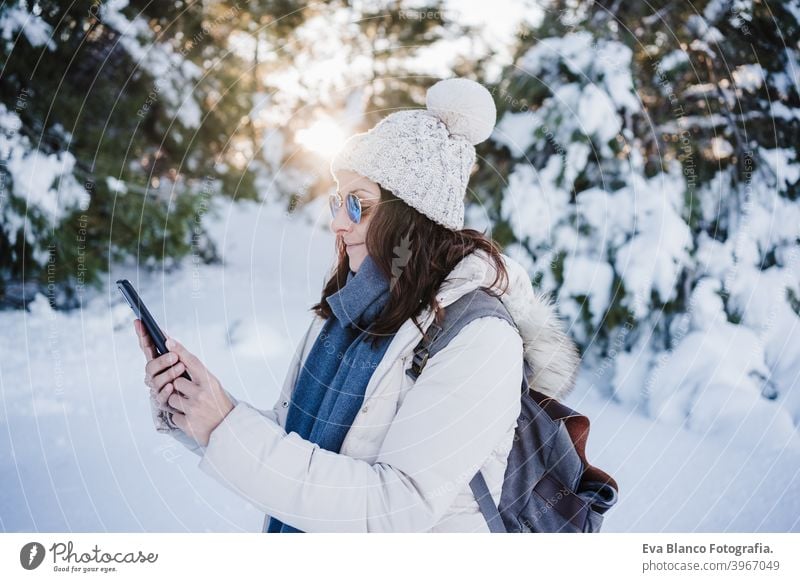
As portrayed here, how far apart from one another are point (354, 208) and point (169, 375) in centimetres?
35

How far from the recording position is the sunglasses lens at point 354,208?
91 cm

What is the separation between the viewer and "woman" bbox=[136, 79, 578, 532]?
77 centimetres

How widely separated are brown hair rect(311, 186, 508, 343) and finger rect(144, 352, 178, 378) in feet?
0.90

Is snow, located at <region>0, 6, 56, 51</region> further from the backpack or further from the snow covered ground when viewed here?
the backpack

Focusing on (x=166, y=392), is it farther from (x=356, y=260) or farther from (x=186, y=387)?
(x=356, y=260)

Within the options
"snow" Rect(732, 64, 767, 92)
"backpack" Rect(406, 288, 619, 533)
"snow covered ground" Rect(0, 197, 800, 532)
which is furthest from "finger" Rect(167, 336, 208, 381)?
"snow" Rect(732, 64, 767, 92)

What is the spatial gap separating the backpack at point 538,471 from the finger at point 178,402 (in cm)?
29

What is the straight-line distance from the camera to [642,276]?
1823 mm

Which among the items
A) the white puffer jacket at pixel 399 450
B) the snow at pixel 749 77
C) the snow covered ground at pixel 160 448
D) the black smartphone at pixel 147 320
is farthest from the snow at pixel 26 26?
the snow at pixel 749 77

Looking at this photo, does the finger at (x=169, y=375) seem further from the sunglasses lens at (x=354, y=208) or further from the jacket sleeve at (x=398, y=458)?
the sunglasses lens at (x=354, y=208)

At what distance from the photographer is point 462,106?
91 cm
